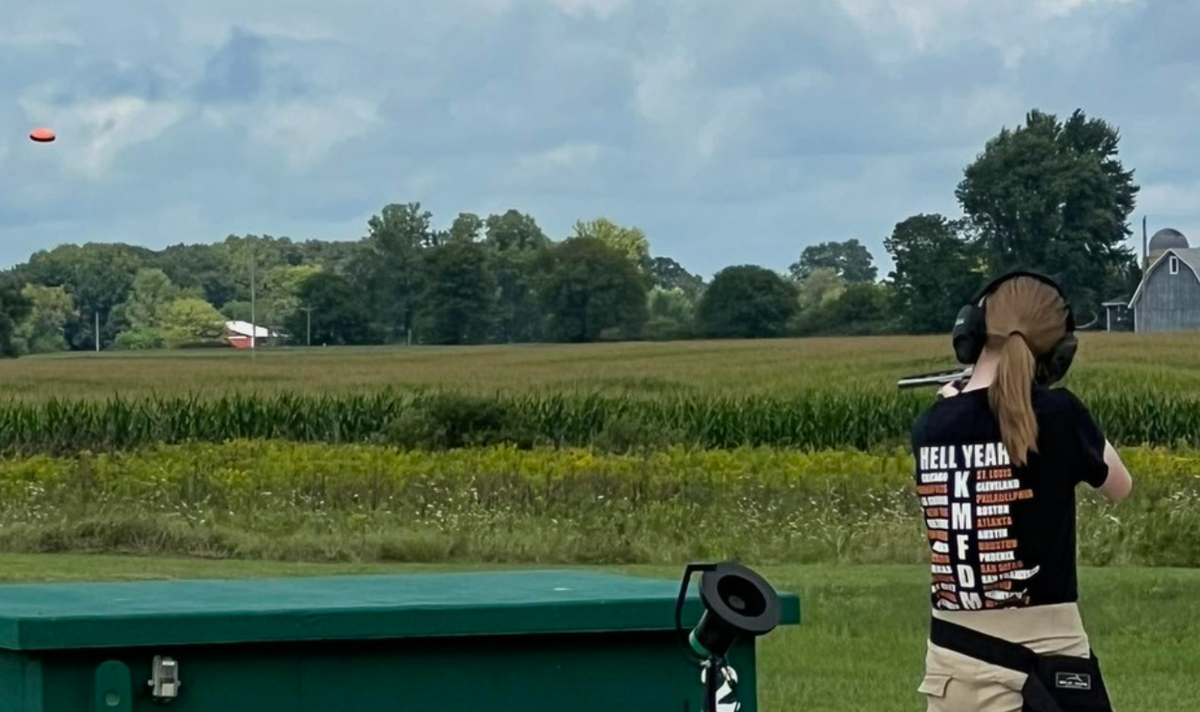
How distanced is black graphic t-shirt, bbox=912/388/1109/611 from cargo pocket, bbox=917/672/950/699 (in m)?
0.16

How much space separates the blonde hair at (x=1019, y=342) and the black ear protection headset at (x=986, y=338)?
1 cm

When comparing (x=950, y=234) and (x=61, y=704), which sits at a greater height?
(x=950, y=234)

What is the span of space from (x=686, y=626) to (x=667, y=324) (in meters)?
64.9

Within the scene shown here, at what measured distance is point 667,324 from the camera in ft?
226

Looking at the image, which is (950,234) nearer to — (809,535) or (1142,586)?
(809,535)

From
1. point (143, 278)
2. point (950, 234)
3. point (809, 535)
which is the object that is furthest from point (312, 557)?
point (143, 278)

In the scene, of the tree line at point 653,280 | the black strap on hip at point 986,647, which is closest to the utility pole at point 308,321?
the tree line at point 653,280

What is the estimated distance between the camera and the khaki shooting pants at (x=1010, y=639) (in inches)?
180

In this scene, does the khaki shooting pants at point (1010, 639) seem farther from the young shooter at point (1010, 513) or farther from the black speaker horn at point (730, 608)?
the black speaker horn at point (730, 608)

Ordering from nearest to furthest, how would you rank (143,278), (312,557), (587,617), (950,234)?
1. (587,617)
2. (312,557)
3. (950,234)
4. (143,278)

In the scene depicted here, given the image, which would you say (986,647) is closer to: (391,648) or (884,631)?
(391,648)

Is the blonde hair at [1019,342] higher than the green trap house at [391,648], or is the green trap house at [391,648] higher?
the blonde hair at [1019,342]

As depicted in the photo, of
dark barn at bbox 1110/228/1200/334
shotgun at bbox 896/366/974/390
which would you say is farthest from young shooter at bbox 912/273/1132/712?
dark barn at bbox 1110/228/1200/334

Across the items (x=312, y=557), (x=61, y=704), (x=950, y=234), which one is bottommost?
(x=312, y=557)
